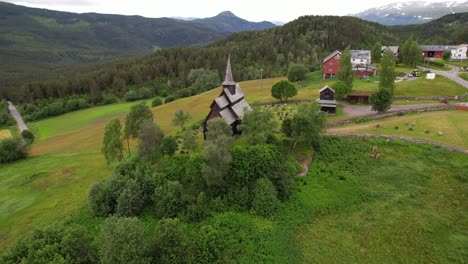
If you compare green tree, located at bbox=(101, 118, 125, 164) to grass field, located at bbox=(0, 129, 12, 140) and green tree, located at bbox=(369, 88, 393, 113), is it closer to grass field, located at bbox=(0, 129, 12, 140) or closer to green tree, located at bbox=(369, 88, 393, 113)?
green tree, located at bbox=(369, 88, 393, 113)

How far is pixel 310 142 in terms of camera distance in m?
45.3

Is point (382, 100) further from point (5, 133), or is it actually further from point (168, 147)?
point (5, 133)

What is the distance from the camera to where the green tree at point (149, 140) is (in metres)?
38.6

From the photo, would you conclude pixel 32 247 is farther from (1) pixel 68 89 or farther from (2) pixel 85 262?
(1) pixel 68 89

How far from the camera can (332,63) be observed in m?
104

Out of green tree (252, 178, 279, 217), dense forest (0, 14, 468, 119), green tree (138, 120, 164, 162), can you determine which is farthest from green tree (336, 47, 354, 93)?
dense forest (0, 14, 468, 119)

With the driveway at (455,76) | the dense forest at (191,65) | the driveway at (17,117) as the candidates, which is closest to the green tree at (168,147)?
the dense forest at (191,65)

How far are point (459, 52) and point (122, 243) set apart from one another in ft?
508

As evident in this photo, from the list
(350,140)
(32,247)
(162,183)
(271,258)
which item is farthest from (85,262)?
(350,140)

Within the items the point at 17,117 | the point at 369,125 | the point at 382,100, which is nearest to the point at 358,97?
the point at 382,100

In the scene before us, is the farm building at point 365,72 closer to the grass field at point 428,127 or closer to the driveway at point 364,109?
the driveway at point 364,109

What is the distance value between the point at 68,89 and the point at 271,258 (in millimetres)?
160379

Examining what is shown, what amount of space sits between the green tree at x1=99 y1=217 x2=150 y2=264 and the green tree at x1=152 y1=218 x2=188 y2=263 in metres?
1.40

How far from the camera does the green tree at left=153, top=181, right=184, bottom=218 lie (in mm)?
33438
